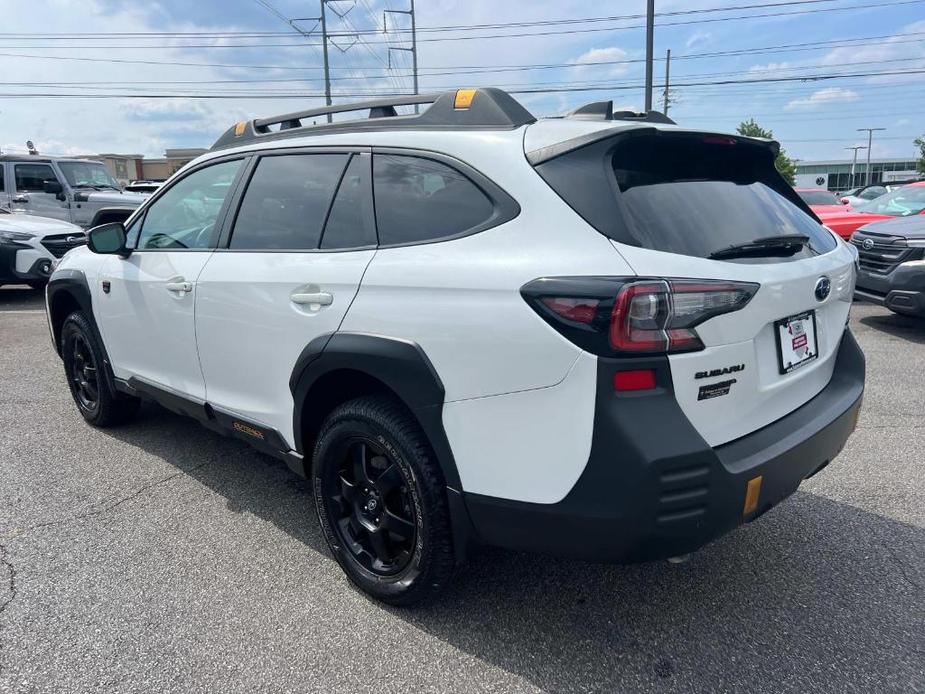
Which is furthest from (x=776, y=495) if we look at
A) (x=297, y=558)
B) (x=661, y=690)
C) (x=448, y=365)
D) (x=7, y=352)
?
(x=7, y=352)

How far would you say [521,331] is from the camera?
2057mm

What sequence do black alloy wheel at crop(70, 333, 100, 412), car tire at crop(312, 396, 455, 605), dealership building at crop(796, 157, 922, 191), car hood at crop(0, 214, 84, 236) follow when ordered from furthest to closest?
dealership building at crop(796, 157, 922, 191), car hood at crop(0, 214, 84, 236), black alloy wheel at crop(70, 333, 100, 412), car tire at crop(312, 396, 455, 605)

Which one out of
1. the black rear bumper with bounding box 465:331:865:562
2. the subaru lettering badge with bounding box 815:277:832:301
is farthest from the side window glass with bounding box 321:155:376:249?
the subaru lettering badge with bounding box 815:277:832:301

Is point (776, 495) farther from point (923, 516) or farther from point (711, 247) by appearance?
point (923, 516)

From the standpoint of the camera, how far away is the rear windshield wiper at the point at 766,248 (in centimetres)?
219

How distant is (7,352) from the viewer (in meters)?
7.02

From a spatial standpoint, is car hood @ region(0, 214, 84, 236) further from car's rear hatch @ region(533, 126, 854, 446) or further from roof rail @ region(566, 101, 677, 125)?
car's rear hatch @ region(533, 126, 854, 446)

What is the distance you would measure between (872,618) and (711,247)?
1.55m

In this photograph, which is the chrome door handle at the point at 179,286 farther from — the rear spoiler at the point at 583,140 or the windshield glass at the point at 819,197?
the windshield glass at the point at 819,197

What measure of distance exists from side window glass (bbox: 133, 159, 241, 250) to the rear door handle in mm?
198

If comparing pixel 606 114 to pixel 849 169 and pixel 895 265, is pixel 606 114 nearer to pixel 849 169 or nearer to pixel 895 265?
pixel 895 265

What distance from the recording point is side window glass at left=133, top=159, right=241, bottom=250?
3438 millimetres

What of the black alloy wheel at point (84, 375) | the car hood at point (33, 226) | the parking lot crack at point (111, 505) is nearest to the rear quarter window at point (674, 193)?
the parking lot crack at point (111, 505)

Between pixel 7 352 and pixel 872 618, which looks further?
pixel 7 352
